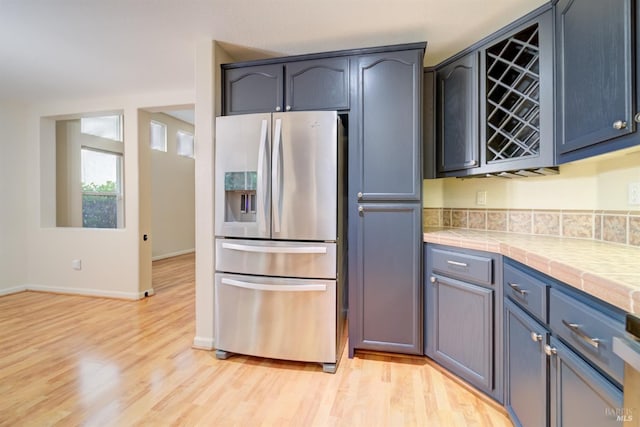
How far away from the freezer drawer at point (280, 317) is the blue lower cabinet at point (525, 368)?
1004mm

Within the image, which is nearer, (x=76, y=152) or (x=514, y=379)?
(x=514, y=379)

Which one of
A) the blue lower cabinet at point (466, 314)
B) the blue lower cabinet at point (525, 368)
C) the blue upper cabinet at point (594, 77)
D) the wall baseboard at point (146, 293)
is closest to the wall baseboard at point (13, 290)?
the wall baseboard at point (146, 293)

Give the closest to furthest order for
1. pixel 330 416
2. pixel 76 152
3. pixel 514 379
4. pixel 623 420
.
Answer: pixel 623 420 < pixel 514 379 < pixel 330 416 < pixel 76 152

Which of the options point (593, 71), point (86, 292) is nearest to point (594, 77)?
point (593, 71)

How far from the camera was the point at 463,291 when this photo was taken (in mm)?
1741

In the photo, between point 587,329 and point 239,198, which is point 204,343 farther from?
point 587,329

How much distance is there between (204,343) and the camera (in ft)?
7.47

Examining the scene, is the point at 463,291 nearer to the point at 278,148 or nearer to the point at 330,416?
the point at 330,416

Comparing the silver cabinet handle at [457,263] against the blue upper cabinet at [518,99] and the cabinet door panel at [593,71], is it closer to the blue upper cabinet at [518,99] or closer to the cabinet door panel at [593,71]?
the blue upper cabinet at [518,99]

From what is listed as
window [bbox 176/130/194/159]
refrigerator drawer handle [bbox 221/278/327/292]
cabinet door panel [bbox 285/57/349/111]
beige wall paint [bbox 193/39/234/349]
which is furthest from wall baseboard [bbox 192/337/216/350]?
window [bbox 176/130/194/159]

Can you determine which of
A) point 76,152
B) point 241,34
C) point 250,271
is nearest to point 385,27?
point 241,34

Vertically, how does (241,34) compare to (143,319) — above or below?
above

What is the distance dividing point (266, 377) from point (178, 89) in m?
3.06

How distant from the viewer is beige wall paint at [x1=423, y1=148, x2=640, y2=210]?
1.51 metres
